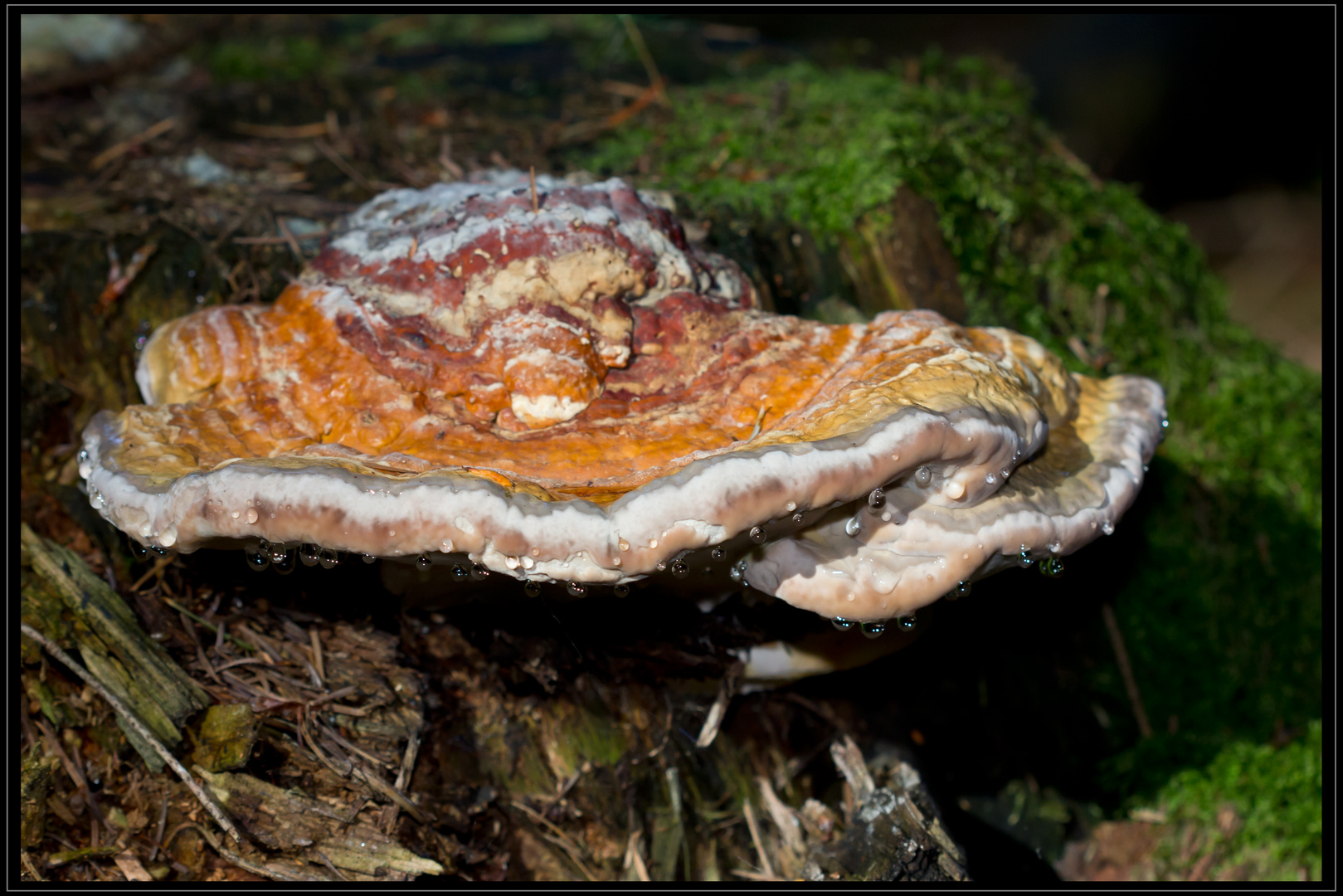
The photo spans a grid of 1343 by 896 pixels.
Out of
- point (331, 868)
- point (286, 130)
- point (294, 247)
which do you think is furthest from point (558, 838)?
point (286, 130)

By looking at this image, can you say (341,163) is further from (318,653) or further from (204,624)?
(318,653)

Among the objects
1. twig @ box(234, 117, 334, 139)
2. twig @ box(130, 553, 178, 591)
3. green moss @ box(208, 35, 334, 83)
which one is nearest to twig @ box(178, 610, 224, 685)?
twig @ box(130, 553, 178, 591)

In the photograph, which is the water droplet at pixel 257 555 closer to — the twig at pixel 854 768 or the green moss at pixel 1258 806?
the twig at pixel 854 768

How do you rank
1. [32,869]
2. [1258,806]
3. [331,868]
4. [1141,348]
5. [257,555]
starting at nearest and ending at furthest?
[257,555] → [32,869] → [331,868] → [1258,806] → [1141,348]

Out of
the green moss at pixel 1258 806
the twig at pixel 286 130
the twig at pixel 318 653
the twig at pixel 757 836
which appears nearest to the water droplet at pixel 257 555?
the twig at pixel 318 653

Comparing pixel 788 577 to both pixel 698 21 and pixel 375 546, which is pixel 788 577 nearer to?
pixel 375 546
